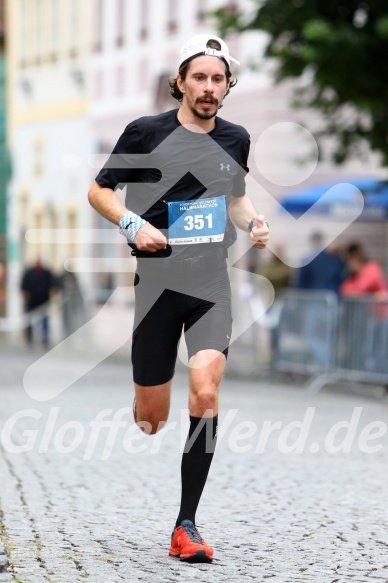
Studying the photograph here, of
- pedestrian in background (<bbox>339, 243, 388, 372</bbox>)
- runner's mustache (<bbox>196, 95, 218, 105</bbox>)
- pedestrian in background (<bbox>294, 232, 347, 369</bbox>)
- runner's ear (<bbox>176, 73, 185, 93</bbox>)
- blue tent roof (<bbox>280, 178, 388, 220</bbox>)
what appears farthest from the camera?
blue tent roof (<bbox>280, 178, 388, 220</bbox>)

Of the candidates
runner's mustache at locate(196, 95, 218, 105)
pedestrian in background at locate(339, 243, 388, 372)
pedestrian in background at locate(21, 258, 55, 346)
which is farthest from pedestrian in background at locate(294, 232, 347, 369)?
runner's mustache at locate(196, 95, 218, 105)

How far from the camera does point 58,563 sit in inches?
246

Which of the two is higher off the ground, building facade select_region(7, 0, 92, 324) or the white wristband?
the white wristband

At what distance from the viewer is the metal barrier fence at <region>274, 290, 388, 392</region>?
54.5 feet

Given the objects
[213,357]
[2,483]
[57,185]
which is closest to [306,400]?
[2,483]

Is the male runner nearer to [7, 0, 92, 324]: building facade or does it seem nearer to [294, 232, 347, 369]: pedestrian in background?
[294, 232, 347, 369]: pedestrian in background

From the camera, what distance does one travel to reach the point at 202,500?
27.6ft

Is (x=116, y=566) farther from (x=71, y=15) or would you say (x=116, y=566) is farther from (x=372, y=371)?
(x=71, y=15)

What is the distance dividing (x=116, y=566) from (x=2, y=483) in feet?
8.86

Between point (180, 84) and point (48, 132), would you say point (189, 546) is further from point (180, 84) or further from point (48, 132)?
point (48, 132)

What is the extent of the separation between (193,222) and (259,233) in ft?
0.86

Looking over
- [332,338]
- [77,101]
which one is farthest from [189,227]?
[77,101]

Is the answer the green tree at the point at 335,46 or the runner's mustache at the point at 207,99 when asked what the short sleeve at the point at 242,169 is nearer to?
the runner's mustache at the point at 207,99

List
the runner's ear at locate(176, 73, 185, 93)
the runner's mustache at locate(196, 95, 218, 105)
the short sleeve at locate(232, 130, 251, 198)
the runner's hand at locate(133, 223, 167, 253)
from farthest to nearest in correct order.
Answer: the short sleeve at locate(232, 130, 251, 198) → the runner's ear at locate(176, 73, 185, 93) → the runner's mustache at locate(196, 95, 218, 105) → the runner's hand at locate(133, 223, 167, 253)
